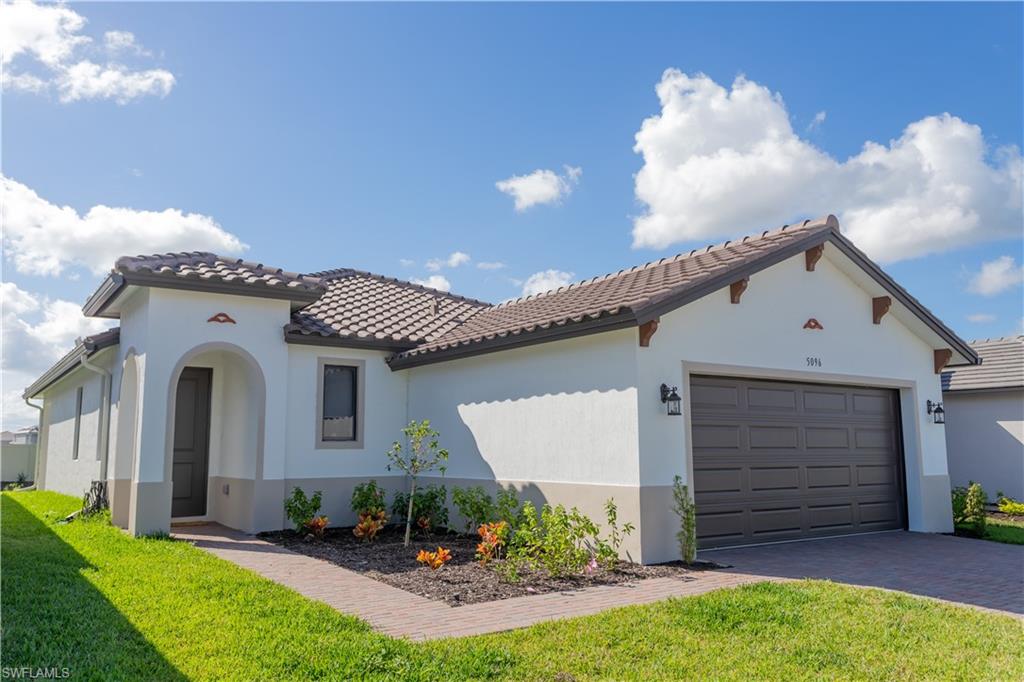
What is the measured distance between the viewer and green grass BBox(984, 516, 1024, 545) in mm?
12001

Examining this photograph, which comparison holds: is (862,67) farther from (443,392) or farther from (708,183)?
(443,392)

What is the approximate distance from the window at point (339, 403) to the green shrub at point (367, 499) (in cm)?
88

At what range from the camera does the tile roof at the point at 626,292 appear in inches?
369

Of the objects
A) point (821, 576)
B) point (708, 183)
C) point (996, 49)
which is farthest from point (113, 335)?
point (996, 49)

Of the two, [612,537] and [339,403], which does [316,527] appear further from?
[612,537]

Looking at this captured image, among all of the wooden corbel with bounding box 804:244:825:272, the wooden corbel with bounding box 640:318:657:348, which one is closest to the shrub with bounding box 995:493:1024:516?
the wooden corbel with bounding box 804:244:825:272

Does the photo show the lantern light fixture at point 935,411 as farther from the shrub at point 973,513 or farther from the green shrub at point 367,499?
the green shrub at point 367,499

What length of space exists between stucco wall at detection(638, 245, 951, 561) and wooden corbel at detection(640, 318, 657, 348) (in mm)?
178

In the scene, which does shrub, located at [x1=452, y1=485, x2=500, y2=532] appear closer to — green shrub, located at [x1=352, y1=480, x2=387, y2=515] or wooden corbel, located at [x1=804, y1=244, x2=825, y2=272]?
green shrub, located at [x1=352, y1=480, x2=387, y2=515]

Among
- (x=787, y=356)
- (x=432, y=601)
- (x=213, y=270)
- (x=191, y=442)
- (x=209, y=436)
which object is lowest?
(x=432, y=601)

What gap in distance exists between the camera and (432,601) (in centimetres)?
721

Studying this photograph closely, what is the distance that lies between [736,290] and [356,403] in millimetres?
7180

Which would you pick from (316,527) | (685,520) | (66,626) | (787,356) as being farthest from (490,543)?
(787,356)

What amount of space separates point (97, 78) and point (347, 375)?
6.33m
